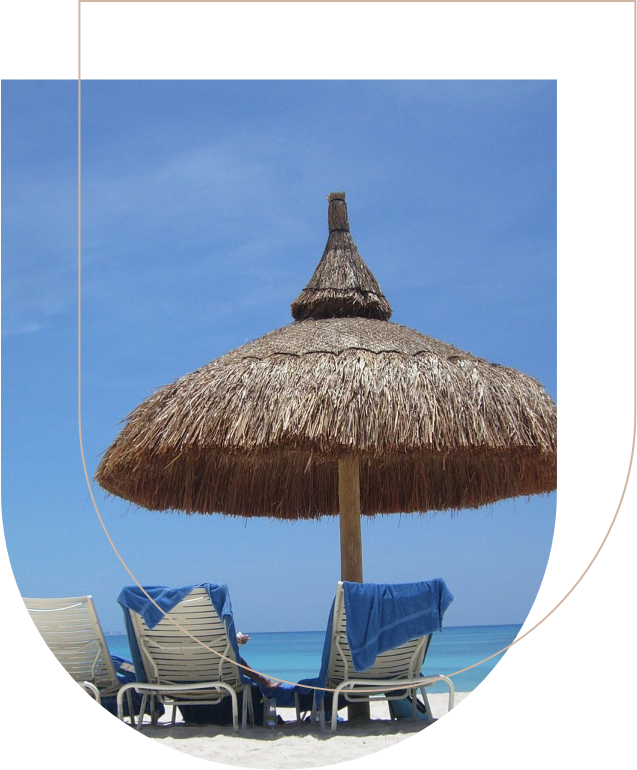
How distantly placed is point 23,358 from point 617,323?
8.84 ft

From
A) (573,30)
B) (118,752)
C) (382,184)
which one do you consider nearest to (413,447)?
(118,752)

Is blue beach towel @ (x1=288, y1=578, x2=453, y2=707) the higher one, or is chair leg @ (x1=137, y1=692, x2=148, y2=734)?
blue beach towel @ (x1=288, y1=578, x2=453, y2=707)

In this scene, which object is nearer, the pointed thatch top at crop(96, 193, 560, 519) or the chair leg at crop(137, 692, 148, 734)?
the pointed thatch top at crop(96, 193, 560, 519)

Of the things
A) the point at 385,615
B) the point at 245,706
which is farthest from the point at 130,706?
the point at 385,615

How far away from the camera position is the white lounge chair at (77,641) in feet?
12.0

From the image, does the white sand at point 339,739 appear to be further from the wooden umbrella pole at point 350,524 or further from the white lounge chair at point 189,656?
the wooden umbrella pole at point 350,524

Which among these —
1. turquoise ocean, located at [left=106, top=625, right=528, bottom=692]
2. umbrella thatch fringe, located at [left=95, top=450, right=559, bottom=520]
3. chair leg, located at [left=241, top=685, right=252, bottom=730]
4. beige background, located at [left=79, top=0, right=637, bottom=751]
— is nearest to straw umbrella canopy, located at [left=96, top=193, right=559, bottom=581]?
umbrella thatch fringe, located at [left=95, top=450, right=559, bottom=520]

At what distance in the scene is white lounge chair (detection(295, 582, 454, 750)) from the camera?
3486mm

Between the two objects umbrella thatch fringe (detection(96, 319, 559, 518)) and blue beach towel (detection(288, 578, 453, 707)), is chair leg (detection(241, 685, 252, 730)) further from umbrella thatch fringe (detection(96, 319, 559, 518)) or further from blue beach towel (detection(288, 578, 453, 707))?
umbrella thatch fringe (detection(96, 319, 559, 518))

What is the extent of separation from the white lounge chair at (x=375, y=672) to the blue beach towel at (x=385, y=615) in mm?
38

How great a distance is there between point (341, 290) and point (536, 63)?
1531mm

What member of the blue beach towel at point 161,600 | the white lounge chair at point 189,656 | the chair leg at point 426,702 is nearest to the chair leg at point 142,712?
the white lounge chair at point 189,656

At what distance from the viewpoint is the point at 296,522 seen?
18.5 ft

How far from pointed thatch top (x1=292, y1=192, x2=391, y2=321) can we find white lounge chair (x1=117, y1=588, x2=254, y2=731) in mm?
1660
